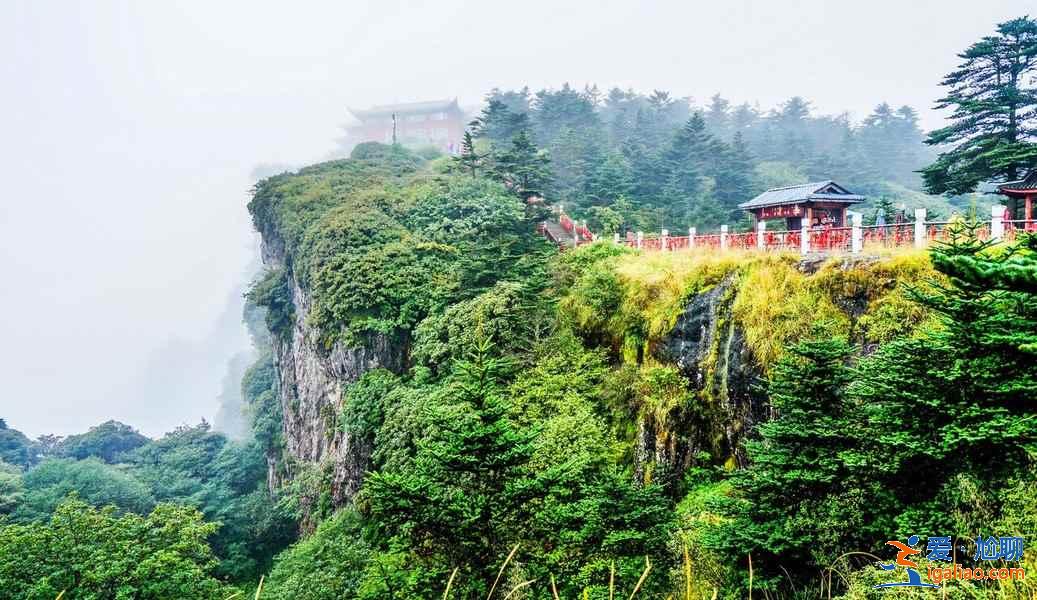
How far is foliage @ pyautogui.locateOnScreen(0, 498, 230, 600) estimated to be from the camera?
10.8 metres

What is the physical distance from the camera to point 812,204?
14789 millimetres

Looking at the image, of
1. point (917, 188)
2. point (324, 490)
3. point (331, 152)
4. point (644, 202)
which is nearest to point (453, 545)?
point (324, 490)

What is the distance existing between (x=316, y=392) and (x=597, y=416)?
44.2 ft

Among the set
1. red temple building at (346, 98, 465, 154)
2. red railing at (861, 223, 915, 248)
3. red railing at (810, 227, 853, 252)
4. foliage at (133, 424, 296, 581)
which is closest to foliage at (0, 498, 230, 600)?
foliage at (133, 424, 296, 581)

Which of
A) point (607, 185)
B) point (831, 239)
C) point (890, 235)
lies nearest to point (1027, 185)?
point (890, 235)

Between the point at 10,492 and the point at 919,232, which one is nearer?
the point at 919,232

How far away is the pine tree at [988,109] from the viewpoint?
1462 centimetres

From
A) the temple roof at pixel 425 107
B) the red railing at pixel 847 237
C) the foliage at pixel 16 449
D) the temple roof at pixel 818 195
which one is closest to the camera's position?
the red railing at pixel 847 237

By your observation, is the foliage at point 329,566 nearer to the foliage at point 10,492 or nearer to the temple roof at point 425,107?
the foliage at point 10,492

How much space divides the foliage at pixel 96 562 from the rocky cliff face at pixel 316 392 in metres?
4.08

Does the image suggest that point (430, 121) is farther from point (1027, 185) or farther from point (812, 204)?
point (1027, 185)

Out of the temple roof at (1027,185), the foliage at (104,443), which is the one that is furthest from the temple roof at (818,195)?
the foliage at (104,443)

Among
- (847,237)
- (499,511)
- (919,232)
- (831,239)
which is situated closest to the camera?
(499,511)

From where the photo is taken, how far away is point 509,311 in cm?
1272
